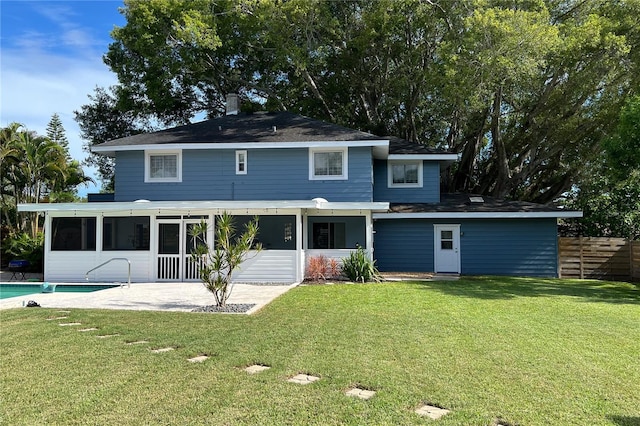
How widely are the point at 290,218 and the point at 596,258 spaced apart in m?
11.7

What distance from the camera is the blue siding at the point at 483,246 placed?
17.7m

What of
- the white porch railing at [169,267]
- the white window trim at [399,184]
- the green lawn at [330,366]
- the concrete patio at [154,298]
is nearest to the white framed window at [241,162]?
the white porch railing at [169,267]

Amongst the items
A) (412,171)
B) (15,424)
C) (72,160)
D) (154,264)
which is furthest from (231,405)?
(72,160)

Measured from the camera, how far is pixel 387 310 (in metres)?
9.38

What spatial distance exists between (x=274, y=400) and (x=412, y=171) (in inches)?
630

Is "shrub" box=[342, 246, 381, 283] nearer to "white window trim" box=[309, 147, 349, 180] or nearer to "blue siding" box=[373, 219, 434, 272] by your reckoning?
"blue siding" box=[373, 219, 434, 272]

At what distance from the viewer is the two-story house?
1527 centimetres

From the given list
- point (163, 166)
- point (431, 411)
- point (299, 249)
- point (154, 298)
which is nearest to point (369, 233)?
point (299, 249)

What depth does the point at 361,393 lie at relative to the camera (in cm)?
458

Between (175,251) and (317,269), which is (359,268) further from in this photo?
(175,251)

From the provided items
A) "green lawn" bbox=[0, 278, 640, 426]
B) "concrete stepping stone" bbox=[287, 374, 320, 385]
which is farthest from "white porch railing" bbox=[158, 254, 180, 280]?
"concrete stepping stone" bbox=[287, 374, 320, 385]

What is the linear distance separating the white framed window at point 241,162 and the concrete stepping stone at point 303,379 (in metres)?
13.1

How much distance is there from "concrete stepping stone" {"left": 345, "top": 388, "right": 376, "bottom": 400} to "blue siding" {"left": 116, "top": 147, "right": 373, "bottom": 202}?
1260 centimetres

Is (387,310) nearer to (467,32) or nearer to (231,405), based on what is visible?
(231,405)
